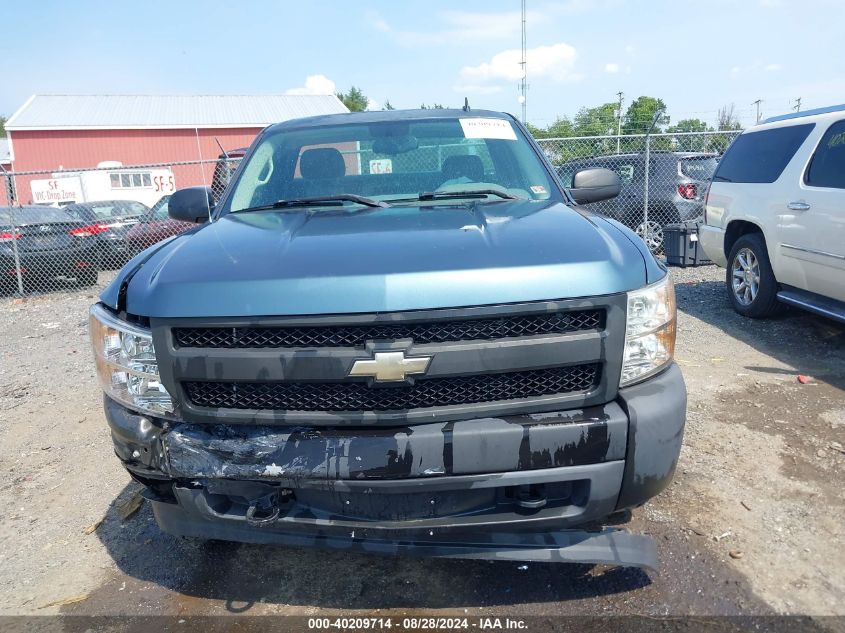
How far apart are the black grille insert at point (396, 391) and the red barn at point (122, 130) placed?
93.8ft

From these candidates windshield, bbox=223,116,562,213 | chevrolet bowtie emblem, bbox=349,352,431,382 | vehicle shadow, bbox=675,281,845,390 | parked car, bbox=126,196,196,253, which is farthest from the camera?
parked car, bbox=126,196,196,253

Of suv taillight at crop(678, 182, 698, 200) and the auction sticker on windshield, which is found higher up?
the auction sticker on windshield

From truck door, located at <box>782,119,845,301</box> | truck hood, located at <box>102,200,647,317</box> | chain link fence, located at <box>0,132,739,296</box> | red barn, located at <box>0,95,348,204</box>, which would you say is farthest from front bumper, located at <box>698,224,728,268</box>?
red barn, located at <box>0,95,348,204</box>

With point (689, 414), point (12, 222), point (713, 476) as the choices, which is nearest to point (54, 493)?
point (713, 476)

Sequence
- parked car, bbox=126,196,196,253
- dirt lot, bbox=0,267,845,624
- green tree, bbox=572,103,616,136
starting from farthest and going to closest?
1. green tree, bbox=572,103,616,136
2. parked car, bbox=126,196,196,253
3. dirt lot, bbox=0,267,845,624

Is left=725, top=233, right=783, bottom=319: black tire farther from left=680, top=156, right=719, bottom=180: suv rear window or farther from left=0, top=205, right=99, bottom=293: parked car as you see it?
left=0, top=205, right=99, bottom=293: parked car

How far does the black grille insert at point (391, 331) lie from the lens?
2049 mm

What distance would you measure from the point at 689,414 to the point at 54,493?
3.94m

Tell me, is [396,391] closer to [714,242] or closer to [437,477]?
[437,477]

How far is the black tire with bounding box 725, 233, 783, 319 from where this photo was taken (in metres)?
6.22

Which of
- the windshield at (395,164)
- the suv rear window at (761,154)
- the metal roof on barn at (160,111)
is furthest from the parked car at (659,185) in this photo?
the metal roof on barn at (160,111)

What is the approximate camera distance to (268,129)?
3.86 m

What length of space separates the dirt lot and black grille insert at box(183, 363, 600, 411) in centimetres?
92

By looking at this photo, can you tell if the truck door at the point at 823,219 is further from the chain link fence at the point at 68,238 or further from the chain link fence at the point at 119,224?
the chain link fence at the point at 68,238
